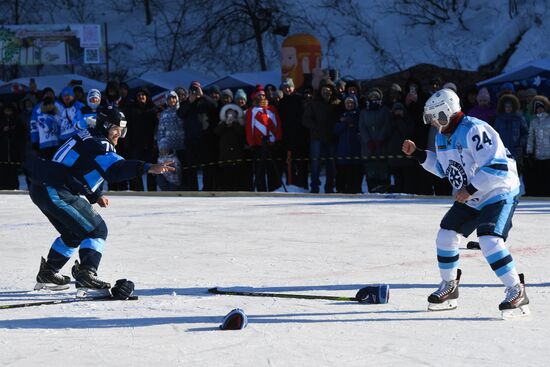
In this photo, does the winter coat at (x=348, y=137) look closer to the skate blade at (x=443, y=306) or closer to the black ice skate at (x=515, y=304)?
the skate blade at (x=443, y=306)

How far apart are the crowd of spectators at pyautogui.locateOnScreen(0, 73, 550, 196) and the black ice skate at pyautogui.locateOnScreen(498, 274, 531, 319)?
8485 millimetres

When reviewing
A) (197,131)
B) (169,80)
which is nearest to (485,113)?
(197,131)

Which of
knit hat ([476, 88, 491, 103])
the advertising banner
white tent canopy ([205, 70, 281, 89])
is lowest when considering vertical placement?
knit hat ([476, 88, 491, 103])

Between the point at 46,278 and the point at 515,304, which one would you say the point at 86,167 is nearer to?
the point at 46,278

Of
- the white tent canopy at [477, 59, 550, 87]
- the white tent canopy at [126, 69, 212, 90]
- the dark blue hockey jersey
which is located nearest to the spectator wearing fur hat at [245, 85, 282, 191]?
the white tent canopy at [477, 59, 550, 87]

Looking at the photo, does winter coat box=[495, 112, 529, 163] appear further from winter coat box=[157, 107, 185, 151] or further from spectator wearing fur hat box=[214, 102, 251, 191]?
winter coat box=[157, 107, 185, 151]

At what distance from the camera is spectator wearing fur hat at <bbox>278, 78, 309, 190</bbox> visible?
17.1m

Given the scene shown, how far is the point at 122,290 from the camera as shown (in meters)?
7.91

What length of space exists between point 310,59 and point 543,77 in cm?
526

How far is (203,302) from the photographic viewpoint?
780cm

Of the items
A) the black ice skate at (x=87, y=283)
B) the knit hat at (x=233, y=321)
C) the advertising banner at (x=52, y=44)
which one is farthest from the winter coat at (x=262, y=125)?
the advertising banner at (x=52, y=44)

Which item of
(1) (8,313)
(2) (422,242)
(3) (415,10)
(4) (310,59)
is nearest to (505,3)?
(3) (415,10)

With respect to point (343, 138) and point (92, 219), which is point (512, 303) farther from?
point (343, 138)

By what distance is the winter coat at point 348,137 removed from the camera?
16469mm
